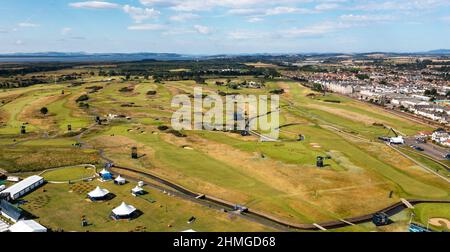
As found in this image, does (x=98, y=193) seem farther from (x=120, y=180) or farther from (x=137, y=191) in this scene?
(x=120, y=180)

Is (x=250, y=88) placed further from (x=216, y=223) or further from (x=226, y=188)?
(x=216, y=223)

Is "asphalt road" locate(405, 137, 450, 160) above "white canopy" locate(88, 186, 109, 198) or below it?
below

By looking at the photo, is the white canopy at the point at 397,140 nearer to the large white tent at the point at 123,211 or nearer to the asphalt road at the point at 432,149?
the asphalt road at the point at 432,149

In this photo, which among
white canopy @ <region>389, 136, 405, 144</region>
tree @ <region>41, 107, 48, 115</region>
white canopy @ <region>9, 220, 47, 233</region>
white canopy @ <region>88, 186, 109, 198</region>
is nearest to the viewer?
white canopy @ <region>9, 220, 47, 233</region>

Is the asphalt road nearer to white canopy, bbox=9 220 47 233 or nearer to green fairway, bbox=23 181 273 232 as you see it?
green fairway, bbox=23 181 273 232

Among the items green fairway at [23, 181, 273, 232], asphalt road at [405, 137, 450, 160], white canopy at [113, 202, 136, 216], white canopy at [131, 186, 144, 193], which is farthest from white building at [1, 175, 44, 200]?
asphalt road at [405, 137, 450, 160]
